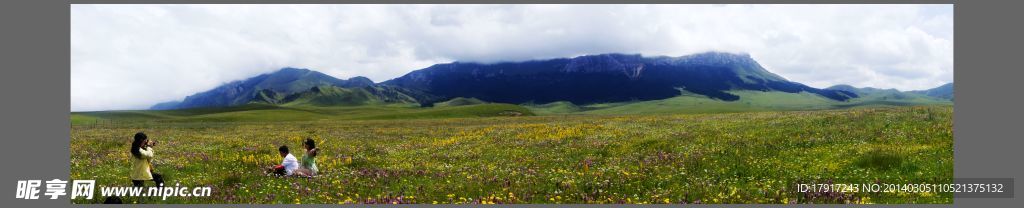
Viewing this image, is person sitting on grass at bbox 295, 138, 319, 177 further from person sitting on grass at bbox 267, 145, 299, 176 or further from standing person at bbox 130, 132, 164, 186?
standing person at bbox 130, 132, 164, 186

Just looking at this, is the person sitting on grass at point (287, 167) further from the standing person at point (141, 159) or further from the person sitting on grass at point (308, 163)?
the standing person at point (141, 159)

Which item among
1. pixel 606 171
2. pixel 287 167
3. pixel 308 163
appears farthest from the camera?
pixel 308 163

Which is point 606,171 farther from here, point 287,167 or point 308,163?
point 287,167

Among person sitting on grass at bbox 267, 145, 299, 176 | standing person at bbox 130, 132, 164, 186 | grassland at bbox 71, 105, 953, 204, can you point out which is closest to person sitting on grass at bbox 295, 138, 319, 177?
person sitting on grass at bbox 267, 145, 299, 176

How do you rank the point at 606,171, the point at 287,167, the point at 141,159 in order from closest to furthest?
the point at 141,159 → the point at 606,171 → the point at 287,167

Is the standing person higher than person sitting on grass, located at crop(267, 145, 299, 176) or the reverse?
higher

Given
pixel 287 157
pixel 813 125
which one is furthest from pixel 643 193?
pixel 813 125

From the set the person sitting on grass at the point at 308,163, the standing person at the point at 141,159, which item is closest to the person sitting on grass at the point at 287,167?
the person sitting on grass at the point at 308,163

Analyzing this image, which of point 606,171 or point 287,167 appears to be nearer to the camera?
point 606,171

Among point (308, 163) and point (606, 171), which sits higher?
point (308, 163)

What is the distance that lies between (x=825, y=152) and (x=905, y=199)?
239 inches

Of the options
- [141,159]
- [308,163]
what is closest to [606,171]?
[308,163]

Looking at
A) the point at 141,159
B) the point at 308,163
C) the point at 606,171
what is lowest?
the point at 606,171

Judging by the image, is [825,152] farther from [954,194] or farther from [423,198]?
[423,198]
